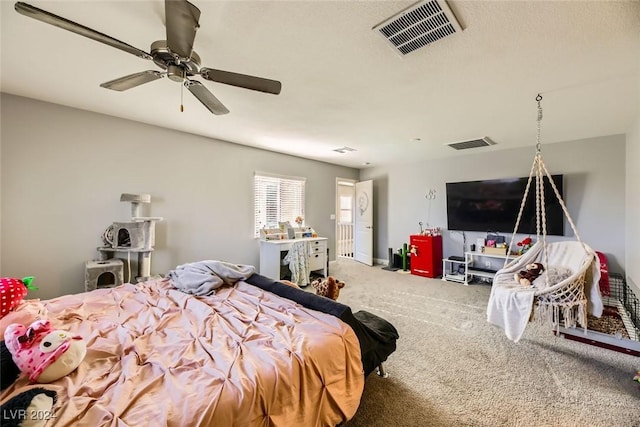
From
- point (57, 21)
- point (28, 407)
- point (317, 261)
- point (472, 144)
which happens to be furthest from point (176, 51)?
point (472, 144)

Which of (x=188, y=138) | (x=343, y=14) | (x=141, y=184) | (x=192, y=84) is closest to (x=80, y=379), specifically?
(x=192, y=84)

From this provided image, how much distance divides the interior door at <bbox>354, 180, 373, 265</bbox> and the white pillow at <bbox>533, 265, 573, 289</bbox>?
3.66m

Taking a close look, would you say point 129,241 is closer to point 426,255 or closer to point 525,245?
point 426,255

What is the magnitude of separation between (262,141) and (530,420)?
13.8 ft

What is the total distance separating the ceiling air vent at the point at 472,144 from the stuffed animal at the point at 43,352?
4815mm

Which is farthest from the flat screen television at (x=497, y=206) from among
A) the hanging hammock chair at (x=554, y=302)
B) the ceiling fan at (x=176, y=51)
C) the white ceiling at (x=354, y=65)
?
the ceiling fan at (x=176, y=51)

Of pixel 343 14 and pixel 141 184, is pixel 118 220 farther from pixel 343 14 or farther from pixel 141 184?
pixel 343 14

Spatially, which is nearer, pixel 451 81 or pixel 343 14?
pixel 343 14

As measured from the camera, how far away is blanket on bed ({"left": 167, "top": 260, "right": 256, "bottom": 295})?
85.3 inches

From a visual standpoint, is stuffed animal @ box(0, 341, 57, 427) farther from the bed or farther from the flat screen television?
the flat screen television

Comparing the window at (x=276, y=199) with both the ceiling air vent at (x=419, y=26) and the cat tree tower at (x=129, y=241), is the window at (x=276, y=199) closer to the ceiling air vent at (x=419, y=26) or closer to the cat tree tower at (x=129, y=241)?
the cat tree tower at (x=129, y=241)

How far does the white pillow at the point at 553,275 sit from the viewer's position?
262 cm

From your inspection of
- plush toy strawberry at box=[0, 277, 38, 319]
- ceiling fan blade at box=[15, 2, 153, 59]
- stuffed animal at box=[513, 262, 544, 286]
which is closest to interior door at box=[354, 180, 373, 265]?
stuffed animal at box=[513, 262, 544, 286]

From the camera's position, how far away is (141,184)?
3.43 meters
